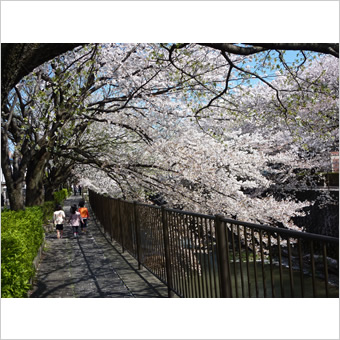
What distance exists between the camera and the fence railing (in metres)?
2.16

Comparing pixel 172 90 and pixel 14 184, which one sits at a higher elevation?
pixel 172 90

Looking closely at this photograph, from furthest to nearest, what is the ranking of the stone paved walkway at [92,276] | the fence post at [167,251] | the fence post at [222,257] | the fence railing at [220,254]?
1. the stone paved walkway at [92,276]
2. the fence post at [167,251]
3. the fence post at [222,257]
4. the fence railing at [220,254]

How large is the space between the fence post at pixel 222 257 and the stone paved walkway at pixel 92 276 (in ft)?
4.87

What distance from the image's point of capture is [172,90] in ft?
24.6

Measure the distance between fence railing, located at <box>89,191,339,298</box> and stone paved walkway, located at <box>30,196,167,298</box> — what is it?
0.88ft

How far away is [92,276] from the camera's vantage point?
5.28 m

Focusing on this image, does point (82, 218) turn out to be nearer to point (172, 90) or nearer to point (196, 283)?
point (172, 90)

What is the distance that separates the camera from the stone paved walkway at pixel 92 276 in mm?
4430

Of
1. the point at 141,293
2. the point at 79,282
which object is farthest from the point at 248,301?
the point at 79,282

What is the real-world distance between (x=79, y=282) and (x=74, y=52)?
4.40 metres

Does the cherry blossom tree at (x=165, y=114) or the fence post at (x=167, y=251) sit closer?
the fence post at (x=167, y=251)

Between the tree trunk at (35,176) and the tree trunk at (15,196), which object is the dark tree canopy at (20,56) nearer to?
the tree trunk at (35,176)

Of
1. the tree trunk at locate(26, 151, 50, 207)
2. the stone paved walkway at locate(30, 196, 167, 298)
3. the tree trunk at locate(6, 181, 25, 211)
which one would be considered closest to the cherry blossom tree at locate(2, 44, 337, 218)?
the tree trunk at locate(26, 151, 50, 207)

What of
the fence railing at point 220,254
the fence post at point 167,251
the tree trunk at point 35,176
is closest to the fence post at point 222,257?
the fence railing at point 220,254
